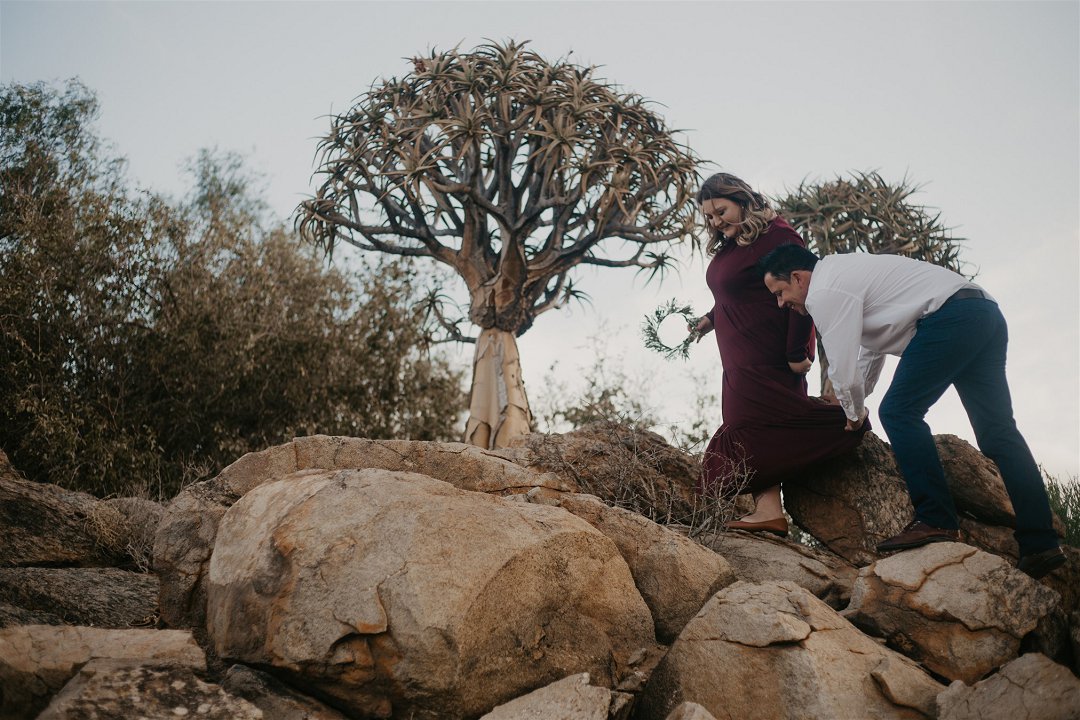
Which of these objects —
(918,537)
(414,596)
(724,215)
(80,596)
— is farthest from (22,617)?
(724,215)

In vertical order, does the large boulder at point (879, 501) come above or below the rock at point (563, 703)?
above

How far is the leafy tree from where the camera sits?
34.9 feet

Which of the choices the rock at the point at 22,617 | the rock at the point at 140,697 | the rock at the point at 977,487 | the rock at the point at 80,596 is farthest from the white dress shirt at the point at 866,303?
the rock at the point at 22,617

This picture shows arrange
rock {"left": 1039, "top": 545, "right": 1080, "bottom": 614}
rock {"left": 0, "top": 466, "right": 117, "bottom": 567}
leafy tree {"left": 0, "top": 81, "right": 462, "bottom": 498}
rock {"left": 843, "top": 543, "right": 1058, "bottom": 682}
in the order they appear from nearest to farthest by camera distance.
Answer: rock {"left": 843, "top": 543, "right": 1058, "bottom": 682} → rock {"left": 1039, "top": 545, "right": 1080, "bottom": 614} → rock {"left": 0, "top": 466, "right": 117, "bottom": 567} → leafy tree {"left": 0, "top": 81, "right": 462, "bottom": 498}

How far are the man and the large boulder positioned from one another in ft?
3.02

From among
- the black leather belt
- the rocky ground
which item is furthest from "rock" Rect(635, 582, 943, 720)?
the black leather belt

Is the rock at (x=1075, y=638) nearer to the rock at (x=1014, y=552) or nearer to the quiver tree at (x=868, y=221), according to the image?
the rock at (x=1014, y=552)

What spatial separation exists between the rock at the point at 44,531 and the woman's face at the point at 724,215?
483 centimetres

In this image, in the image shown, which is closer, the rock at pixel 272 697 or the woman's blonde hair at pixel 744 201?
the rock at pixel 272 697

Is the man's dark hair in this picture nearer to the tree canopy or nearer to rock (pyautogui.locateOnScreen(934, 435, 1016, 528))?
rock (pyautogui.locateOnScreen(934, 435, 1016, 528))

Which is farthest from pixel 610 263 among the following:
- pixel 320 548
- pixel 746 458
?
pixel 320 548

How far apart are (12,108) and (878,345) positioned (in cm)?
1262

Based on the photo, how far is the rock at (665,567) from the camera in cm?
495

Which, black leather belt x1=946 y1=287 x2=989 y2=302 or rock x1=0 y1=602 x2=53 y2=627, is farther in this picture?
black leather belt x1=946 y1=287 x2=989 y2=302
